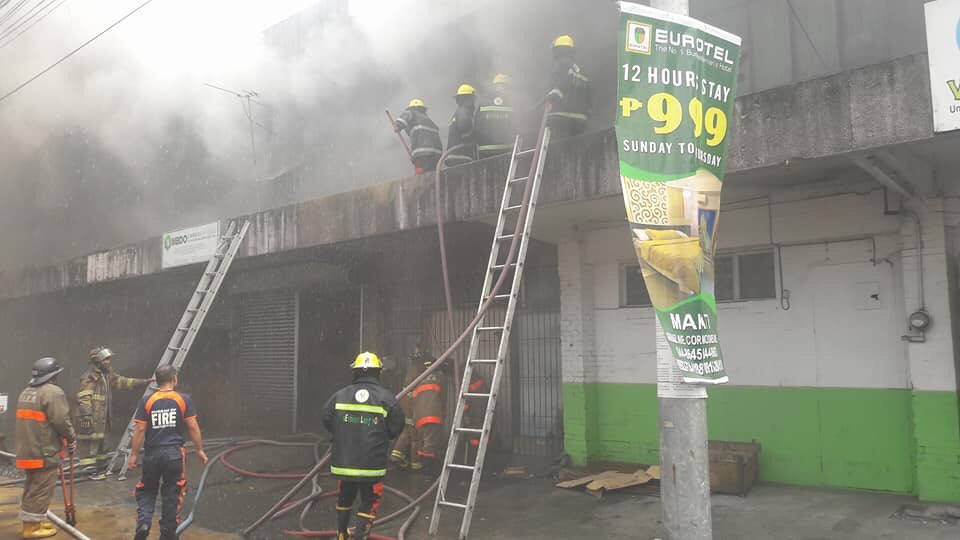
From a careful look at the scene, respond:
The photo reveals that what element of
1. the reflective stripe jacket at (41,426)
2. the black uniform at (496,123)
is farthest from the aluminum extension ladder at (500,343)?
the reflective stripe jacket at (41,426)

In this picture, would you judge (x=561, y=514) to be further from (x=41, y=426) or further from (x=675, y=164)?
(x=41, y=426)

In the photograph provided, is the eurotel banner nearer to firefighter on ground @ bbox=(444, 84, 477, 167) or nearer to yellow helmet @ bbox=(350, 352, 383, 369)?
yellow helmet @ bbox=(350, 352, 383, 369)

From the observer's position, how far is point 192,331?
834 centimetres

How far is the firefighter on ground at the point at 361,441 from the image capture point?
15.1 ft

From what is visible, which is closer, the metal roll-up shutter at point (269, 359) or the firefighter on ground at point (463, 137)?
the firefighter on ground at point (463, 137)

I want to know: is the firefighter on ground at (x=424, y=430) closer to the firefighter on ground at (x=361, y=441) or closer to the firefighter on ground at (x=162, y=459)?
the firefighter on ground at (x=361, y=441)

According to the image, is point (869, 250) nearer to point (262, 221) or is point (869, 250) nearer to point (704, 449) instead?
point (704, 449)

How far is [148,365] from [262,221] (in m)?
6.28

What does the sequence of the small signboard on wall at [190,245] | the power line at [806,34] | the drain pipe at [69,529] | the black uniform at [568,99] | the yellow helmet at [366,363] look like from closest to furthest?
the yellow helmet at [366,363], the drain pipe at [69,529], the black uniform at [568,99], the power line at [806,34], the small signboard on wall at [190,245]

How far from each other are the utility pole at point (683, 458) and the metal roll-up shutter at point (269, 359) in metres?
8.18

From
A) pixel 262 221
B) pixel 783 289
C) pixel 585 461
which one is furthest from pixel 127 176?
pixel 783 289

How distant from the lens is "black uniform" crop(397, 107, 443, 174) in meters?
7.92

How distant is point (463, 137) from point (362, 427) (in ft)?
13.3

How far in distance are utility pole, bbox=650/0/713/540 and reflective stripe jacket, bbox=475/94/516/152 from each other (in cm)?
424
